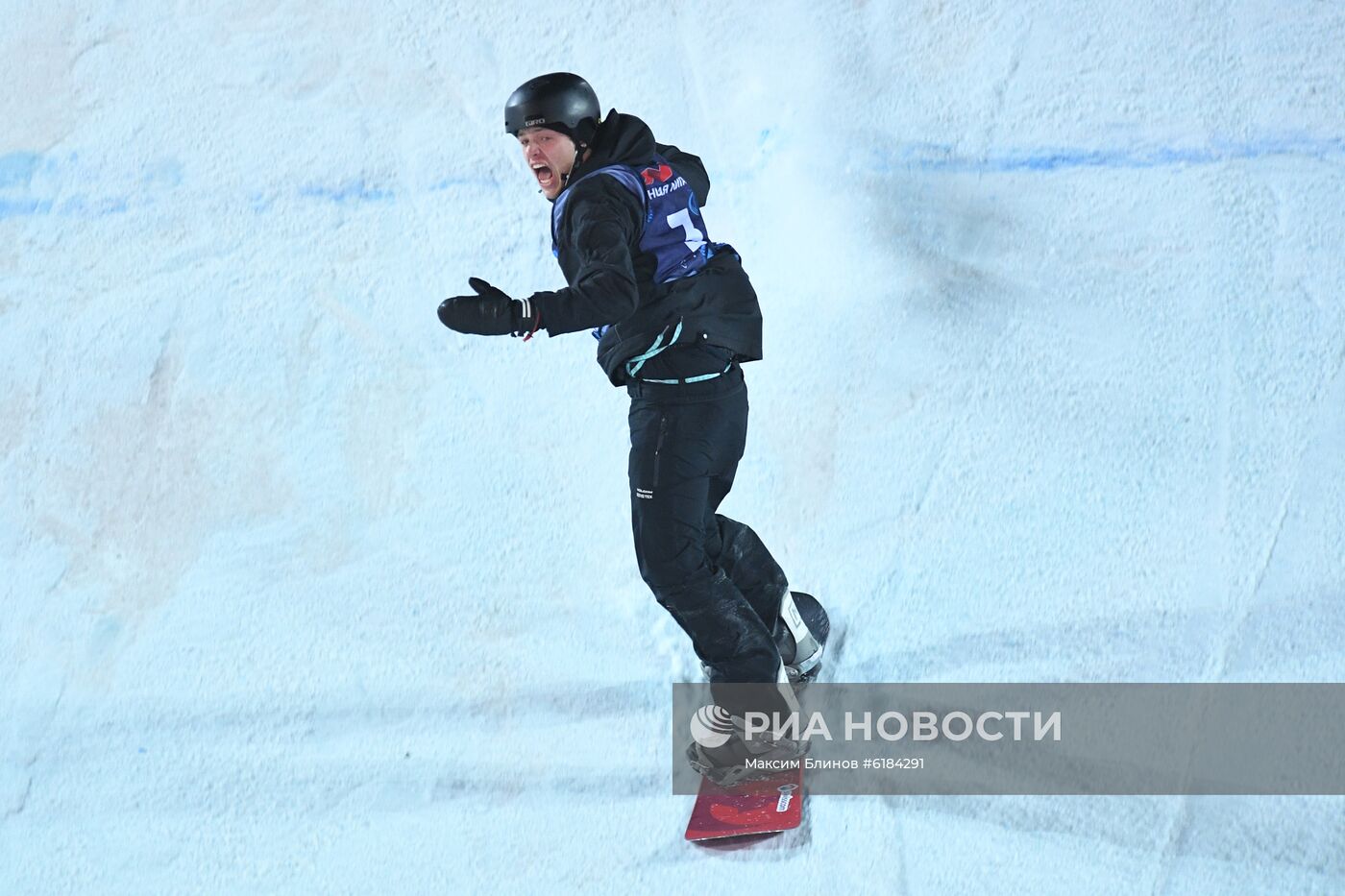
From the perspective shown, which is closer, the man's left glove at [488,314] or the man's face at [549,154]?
the man's left glove at [488,314]

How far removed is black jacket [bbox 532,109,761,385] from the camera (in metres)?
2.38

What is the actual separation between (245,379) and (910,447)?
2254 mm

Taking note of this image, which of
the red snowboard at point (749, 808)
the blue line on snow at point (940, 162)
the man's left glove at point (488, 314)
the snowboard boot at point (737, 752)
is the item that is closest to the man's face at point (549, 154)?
the man's left glove at point (488, 314)

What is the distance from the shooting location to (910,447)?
3811 mm

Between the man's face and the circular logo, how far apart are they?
52.6 inches

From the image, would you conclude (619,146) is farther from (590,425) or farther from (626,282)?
(590,425)

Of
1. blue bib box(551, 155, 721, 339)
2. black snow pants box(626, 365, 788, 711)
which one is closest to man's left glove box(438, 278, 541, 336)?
blue bib box(551, 155, 721, 339)

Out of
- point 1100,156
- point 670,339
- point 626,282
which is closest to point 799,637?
point 670,339

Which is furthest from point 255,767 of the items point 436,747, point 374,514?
point 374,514

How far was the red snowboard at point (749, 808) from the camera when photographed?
2.95m

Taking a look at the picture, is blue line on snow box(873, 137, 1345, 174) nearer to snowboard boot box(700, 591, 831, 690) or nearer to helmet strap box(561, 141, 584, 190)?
snowboard boot box(700, 591, 831, 690)

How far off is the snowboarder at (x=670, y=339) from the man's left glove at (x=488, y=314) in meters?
0.16

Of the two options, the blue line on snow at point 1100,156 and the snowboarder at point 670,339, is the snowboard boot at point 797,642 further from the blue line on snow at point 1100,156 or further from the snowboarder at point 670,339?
the blue line on snow at point 1100,156

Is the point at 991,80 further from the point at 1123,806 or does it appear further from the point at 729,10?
the point at 1123,806
